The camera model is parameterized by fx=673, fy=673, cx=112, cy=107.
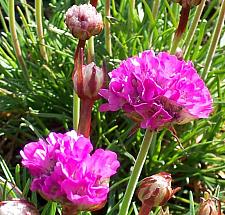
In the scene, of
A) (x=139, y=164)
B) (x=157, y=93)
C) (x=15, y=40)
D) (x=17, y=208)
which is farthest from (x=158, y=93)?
(x=15, y=40)

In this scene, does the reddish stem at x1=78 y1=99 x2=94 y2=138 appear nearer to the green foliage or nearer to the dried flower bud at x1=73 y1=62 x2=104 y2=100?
the dried flower bud at x1=73 y1=62 x2=104 y2=100

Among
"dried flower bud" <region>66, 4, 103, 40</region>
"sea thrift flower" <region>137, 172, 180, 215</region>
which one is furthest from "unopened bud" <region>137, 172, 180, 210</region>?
"dried flower bud" <region>66, 4, 103, 40</region>

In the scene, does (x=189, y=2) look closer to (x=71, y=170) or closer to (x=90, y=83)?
(x=90, y=83)

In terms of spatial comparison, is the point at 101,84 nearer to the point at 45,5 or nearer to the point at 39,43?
the point at 39,43

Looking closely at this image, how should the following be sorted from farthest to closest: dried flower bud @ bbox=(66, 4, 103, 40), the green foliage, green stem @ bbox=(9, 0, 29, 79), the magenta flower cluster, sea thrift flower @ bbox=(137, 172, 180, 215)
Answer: the green foliage, green stem @ bbox=(9, 0, 29, 79), dried flower bud @ bbox=(66, 4, 103, 40), sea thrift flower @ bbox=(137, 172, 180, 215), the magenta flower cluster

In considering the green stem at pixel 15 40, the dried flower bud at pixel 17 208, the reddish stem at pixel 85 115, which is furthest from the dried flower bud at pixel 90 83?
the green stem at pixel 15 40

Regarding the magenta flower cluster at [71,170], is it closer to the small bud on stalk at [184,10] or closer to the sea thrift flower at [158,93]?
the sea thrift flower at [158,93]

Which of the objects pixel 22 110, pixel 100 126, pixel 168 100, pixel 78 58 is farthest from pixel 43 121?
pixel 168 100
